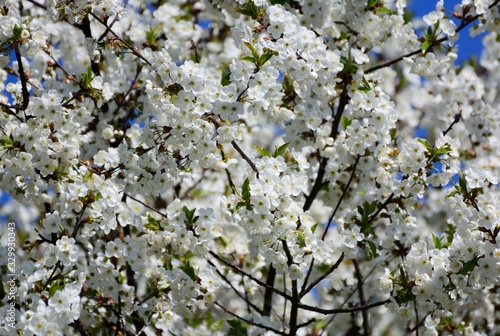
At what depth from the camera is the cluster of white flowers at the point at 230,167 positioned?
15.6 feet

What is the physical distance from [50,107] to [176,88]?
0.88 m

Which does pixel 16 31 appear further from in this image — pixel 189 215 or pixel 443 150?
pixel 443 150

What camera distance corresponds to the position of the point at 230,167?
219 inches

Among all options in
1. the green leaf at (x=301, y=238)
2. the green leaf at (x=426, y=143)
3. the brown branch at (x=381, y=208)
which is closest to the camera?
the green leaf at (x=301, y=238)

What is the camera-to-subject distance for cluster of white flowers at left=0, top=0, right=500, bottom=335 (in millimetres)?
4758

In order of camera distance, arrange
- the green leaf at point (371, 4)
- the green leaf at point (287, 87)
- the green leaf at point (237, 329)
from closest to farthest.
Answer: the green leaf at point (237, 329) → the green leaf at point (287, 87) → the green leaf at point (371, 4)

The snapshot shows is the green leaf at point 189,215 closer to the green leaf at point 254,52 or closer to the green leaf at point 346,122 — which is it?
the green leaf at point 254,52

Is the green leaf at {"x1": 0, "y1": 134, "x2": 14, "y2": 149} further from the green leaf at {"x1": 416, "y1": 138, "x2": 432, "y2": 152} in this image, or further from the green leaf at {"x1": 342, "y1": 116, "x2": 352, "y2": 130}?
the green leaf at {"x1": 416, "y1": 138, "x2": 432, "y2": 152}

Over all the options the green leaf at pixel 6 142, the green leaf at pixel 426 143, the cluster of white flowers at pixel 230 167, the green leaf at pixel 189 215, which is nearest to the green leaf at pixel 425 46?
the cluster of white flowers at pixel 230 167

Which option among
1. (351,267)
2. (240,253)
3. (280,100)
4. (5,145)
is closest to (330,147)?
(280,100)

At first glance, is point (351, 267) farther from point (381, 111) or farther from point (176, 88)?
point (176, 88)

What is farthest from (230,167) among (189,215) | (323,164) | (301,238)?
(301,238)

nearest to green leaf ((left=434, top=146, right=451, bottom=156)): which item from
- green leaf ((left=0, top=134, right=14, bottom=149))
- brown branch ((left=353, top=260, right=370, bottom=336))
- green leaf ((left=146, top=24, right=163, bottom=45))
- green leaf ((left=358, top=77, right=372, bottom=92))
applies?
green leaf ((left=358, top=77, right=372, bottom=92))

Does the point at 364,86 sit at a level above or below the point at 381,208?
above
